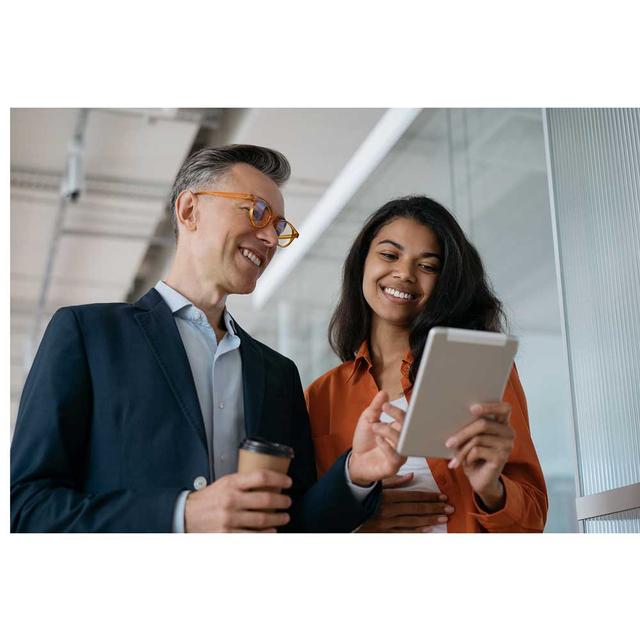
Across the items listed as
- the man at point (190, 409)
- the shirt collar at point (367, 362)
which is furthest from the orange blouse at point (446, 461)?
the man at point (190, 409)

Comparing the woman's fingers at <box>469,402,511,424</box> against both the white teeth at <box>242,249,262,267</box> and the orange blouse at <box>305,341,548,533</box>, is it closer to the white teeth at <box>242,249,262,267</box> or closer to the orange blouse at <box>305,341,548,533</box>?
the orange blouse at <box>305,341,548,533</box>

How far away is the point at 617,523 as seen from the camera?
2160 mm

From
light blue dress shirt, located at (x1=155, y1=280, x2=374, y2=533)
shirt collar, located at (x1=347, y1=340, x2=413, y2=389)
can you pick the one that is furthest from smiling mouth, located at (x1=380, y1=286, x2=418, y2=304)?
light blue dress shirt, located at (x1=155, y1=280, x2=374, y2=533)

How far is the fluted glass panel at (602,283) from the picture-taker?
2154 millimetres

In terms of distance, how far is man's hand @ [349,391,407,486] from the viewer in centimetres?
151

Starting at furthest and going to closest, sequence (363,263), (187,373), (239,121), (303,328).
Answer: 1. (303,328)
2. (239,121)
3. (363,263)
4. (187,373)

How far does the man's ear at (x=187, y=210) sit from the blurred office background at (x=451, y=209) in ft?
3.26

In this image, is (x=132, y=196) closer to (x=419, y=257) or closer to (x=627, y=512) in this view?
(x=419, y=257)

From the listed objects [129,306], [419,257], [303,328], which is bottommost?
[129,306]

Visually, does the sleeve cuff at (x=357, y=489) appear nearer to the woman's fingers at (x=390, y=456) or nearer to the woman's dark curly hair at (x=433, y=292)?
the woman's fingers at (x=390, y=456)
